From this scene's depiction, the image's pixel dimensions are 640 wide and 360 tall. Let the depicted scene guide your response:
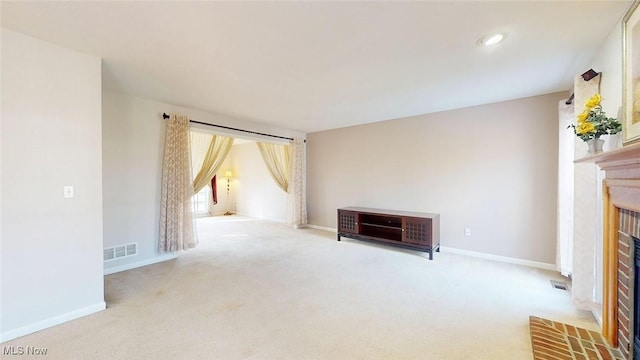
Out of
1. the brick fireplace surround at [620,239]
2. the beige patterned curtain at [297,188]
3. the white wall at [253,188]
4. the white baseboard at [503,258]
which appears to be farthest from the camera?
the white wall at [253,188]

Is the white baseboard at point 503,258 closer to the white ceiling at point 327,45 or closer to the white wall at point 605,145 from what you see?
the white wall at point 605,145

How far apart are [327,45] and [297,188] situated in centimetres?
406

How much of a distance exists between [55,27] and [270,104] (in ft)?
7.51

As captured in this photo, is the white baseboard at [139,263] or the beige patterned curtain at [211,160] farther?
the beige patterned curtain at [211,160]

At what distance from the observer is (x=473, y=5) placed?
1.64 metres

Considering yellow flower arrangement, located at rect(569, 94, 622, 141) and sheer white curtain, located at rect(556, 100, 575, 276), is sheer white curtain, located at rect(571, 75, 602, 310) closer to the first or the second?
yellow flower arrangement, located at rect(569, 94, 622, 141)

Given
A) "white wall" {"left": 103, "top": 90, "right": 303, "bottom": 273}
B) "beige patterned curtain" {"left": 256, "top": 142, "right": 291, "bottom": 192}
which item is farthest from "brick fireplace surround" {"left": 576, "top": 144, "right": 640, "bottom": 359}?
"beige patterned curtain" {"left": 256, "top": 142, "right": 291, "bottom": 192}

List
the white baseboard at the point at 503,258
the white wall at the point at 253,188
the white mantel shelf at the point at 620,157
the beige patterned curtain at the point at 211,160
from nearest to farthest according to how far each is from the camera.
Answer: the white mantel shelf at the point at 620,157
the white baseboard at the point at 503,258
the beige patterned curtain at the point at 211,160
the white wall at the point at 253,188

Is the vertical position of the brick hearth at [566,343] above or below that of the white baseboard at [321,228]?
below

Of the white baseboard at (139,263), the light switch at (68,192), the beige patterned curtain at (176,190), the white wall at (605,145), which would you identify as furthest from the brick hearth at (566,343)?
the white baseboard at (139,263)

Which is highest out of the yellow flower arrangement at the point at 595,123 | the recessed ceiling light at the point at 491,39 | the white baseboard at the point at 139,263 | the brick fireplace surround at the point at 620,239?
the recessed ceiling light at the point at 491,39

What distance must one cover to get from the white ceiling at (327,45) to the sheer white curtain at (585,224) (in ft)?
1.23

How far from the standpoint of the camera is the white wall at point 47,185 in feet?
6.37

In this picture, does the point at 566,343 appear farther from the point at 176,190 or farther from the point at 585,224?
the point at 176,190
